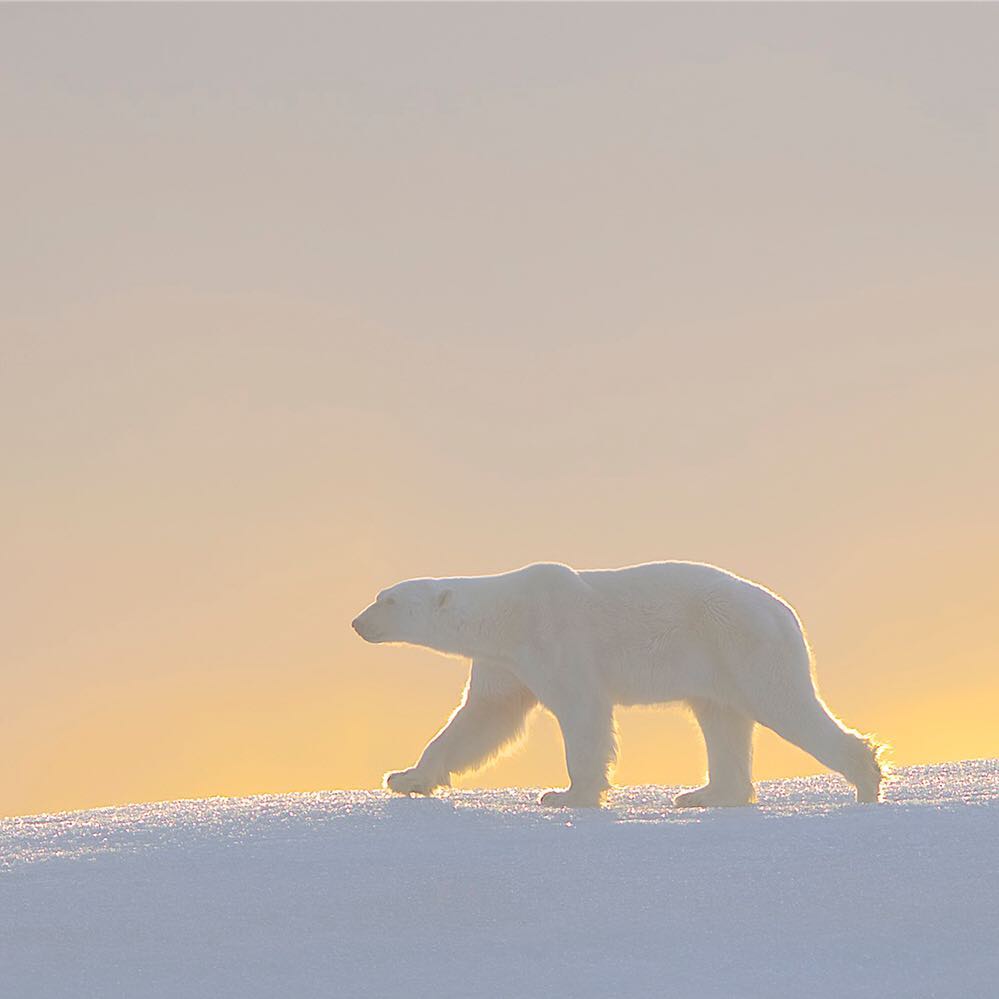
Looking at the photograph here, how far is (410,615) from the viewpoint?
12.8 m

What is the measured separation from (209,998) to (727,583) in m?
5.11

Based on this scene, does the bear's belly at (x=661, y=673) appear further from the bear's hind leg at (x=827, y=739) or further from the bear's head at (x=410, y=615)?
the bear's head at (x=410, y=615)

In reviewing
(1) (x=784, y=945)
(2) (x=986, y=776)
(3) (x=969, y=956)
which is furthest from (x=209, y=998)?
(2) (x=986, y=776)

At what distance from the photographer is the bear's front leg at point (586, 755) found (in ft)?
39.2

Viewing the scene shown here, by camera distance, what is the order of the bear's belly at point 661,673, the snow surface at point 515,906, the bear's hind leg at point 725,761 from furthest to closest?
1. the bear's hind leg at point 725,761
2. the bear's belly at point 661,673
3. the snow surface at point 515,906

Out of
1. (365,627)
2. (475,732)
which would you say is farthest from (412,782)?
(365,627)

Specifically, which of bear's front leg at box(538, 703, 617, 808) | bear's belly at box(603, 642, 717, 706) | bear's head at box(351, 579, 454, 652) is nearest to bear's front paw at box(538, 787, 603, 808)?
bear's front leg at box(538, 703, 617, 808)

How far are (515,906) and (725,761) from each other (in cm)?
355

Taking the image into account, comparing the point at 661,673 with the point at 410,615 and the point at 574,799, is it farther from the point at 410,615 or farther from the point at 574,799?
the point at 410,615

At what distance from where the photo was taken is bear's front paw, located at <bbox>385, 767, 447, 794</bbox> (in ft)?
40.9

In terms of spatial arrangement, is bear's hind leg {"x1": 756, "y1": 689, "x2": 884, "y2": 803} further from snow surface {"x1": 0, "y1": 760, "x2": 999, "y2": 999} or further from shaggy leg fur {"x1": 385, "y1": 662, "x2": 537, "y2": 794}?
shaggy leg fur {"x1": 385, "y1": 662, "x2": 537, "y2": 794}

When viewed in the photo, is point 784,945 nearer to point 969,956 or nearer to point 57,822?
point 969,956

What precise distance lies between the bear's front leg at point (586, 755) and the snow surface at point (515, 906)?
100 centimetres

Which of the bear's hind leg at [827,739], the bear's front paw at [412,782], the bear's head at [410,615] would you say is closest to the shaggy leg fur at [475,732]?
the bear's front paw at [412,782]
